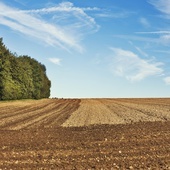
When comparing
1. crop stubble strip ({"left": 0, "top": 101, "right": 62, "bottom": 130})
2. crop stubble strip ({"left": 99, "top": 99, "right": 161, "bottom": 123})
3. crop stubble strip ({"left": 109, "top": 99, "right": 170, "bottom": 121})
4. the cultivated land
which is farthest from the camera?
crop stubble strip ({"left": 109, "top": 99, "right": 170, "bottom": 121})

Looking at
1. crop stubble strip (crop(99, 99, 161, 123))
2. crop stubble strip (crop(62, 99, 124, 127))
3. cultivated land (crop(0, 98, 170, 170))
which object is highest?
crop stubble strip (crop(99, 99, 161, 123))

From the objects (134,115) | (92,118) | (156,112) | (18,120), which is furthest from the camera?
(156,112)

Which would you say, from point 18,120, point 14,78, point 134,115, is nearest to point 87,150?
point 18,120

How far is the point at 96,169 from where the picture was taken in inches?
506

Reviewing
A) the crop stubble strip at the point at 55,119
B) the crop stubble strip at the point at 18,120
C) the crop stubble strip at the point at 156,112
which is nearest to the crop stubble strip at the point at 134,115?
the crop stubble strip at the point at 156,112

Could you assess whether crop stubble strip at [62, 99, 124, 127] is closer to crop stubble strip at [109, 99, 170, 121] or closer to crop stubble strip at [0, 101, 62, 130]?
crop stubble strip at [109, 99, 170, 121]

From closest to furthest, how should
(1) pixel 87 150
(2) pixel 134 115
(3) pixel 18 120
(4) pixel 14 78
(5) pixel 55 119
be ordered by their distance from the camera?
(1) pixel 87 150 → (3) pixel 18 120 → (5) pixel 55 119 → (2) pixel 134 115 → (4) pixel 14 78

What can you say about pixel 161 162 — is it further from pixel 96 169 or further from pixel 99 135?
pixel 99 135

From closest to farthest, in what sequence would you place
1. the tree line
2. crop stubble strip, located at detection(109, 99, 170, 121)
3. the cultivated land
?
the cultivated land < crop stubble strip, located at detection(109, 99, 170, 121) < the tree line

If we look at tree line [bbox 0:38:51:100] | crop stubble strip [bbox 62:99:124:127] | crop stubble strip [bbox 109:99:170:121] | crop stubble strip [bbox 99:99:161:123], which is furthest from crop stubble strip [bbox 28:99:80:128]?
tree line [bbox 0:38:51:100]

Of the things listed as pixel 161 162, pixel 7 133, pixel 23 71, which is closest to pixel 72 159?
pixel 161 162

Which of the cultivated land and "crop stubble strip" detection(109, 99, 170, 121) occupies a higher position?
Answer: "crop stubble strip" detection(109, 99, 170, 121)

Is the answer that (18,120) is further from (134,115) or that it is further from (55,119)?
(134,115)

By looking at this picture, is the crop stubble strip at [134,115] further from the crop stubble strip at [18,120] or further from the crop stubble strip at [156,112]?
the crop stubble strip at [18,120]
